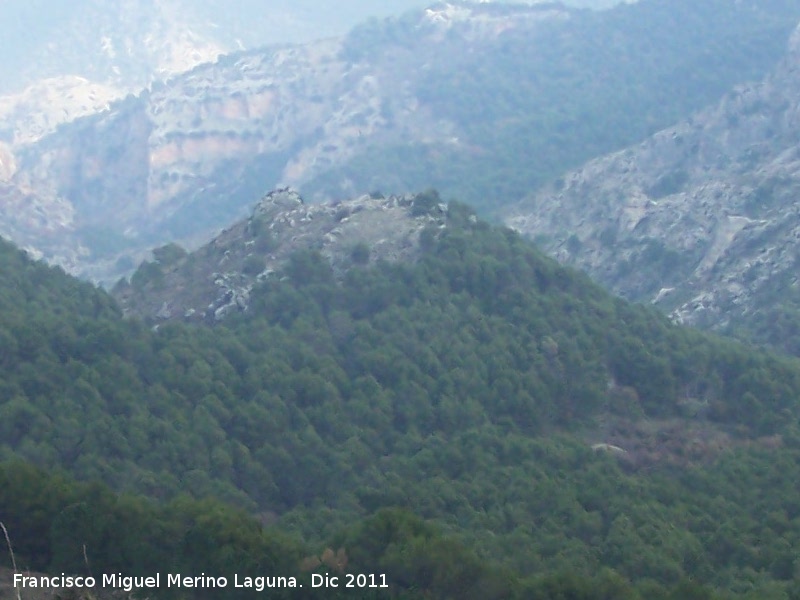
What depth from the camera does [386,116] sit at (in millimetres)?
145250

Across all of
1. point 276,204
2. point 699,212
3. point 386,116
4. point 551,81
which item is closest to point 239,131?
point 386,116

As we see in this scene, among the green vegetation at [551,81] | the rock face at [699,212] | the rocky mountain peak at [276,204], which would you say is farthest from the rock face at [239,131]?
the rocky mountain peak at [276,204]

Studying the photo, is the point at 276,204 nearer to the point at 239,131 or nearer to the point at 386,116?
the point at 386,116

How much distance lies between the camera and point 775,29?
397ft

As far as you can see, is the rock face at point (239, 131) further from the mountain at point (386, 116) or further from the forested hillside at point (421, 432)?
the forested hillside at point (421, 432)

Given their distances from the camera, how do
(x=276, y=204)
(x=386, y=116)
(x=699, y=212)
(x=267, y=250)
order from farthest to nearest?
(x=386, y=116) → (x=699, y=212) → (x=276, y=204) → (x=267, y=250)

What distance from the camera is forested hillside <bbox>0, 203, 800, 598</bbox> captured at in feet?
94.9

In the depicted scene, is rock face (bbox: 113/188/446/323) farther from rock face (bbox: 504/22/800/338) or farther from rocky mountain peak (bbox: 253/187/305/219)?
rock face (bbox: 504/22/800/338)

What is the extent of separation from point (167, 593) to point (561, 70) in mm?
123994

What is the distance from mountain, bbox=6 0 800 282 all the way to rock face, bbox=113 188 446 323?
5281cm

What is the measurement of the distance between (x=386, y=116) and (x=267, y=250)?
91.7 metres

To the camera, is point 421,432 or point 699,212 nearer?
point 421,432

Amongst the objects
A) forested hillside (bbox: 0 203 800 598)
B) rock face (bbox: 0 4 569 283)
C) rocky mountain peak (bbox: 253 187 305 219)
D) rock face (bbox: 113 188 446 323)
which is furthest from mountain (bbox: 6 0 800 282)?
forested hillside (bbox: 0 203 800 598)

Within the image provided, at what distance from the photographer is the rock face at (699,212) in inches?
2810
